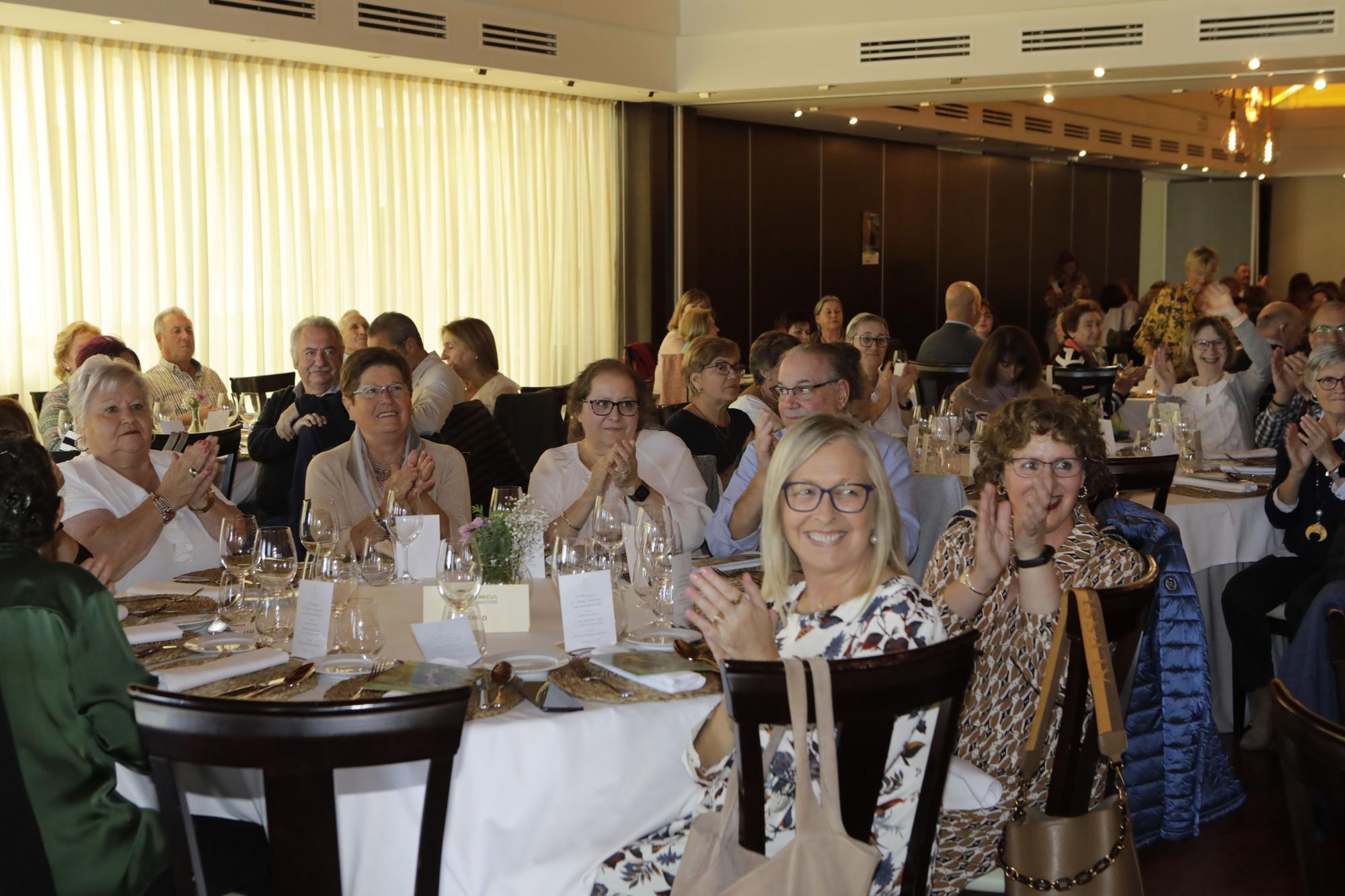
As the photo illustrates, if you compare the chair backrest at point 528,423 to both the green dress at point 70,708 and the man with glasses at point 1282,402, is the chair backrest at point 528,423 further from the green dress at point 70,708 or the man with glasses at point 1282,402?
the green dress at point 70,708

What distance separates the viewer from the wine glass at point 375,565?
3254mm

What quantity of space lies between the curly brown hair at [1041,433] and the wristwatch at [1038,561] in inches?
18.6

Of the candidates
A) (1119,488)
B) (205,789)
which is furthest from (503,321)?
(205,789)

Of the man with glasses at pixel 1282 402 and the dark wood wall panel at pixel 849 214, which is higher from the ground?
the dark wood wall panel at pixel 849 214

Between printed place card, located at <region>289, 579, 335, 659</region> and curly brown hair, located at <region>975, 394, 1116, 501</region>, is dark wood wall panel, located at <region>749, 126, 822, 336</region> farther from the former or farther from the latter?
printed place card, located at <region>289, 579, 335, 659</region>

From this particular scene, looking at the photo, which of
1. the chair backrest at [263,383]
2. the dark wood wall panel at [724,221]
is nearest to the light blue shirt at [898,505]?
the chair backrest at [263,383]

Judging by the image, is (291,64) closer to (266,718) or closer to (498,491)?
(498,491)

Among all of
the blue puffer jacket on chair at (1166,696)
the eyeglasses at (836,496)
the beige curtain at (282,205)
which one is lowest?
the blue puffer jacket on chair at (1166,696)

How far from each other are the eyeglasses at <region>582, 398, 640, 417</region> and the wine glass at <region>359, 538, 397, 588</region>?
1025 mm

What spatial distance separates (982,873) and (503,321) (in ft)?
27.4

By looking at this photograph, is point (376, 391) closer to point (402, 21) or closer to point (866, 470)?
point (866, 470)

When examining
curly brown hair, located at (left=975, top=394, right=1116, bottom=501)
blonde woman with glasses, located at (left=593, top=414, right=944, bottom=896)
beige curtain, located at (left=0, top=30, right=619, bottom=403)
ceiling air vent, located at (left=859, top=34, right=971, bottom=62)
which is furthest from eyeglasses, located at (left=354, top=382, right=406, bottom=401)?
ceiling air vent, located at (left=859, top=34, right=971, bottom=62)

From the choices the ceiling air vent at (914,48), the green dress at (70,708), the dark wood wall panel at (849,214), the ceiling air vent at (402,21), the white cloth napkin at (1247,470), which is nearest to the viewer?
the green dress at (70,708)

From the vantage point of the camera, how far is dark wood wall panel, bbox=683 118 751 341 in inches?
469
